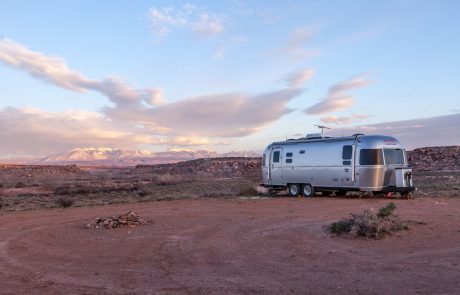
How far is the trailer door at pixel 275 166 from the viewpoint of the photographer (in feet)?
83.7

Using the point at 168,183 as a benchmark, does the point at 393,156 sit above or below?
above

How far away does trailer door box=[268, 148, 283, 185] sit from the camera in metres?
25.5

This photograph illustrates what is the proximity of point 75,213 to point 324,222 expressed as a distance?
34.0 ft

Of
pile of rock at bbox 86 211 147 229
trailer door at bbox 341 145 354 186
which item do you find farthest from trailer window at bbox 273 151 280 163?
pile of rock at bbox 86 211 147 229

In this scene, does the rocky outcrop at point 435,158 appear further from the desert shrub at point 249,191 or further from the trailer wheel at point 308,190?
the trailer wheel at point 308,190

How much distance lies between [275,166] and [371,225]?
1436 centimetres

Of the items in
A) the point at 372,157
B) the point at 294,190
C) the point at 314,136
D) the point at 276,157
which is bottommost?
the point at 294,190

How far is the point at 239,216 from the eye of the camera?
1664cm

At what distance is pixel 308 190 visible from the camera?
957 inches

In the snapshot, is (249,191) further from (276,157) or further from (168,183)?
(168,183)

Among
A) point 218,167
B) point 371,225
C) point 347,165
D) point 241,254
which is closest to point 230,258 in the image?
point 241,254

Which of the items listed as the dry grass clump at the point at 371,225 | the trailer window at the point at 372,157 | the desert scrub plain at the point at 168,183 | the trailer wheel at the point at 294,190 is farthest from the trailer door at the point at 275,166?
the dry grass clump at the point at 371,225

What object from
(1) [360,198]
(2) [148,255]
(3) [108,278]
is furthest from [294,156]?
(3) [108,278]

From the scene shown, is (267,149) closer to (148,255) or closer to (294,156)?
(294,156)
